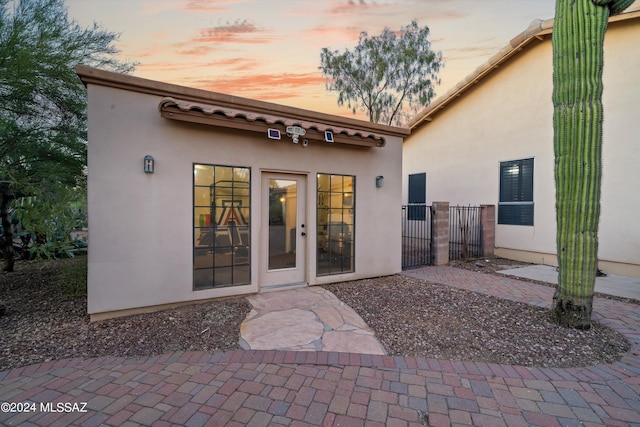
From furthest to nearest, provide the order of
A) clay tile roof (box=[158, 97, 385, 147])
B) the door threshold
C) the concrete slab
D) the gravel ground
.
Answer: the concrete slab
the door threshold
clay tile roof (box=[158, 97, 385, 147])
the gravel ground

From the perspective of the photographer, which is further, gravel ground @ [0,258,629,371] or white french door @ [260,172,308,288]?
white french door @ [260,172,308,288]

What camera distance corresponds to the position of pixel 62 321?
3.76 m

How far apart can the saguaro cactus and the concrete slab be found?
2504 mm

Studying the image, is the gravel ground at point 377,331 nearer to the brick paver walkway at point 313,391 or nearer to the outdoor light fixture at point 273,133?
the brick paver walkway at point 313,391

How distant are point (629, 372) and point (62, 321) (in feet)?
20.9

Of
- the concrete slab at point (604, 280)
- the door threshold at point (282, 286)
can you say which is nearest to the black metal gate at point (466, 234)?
the concrete slab at point (604, 280)

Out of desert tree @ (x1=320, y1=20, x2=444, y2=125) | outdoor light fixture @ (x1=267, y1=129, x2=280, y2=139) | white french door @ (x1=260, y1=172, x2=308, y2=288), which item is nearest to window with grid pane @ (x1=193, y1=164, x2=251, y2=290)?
white french door @ (x1=260, y1=172, x2=308, y2=288)

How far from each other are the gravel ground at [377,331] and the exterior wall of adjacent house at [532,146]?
430 centimetres

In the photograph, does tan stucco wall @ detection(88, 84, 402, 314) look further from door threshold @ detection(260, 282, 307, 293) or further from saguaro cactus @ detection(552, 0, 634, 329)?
saguaro cactus @ detection(552, 0, 634, 329)

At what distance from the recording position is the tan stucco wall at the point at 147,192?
3.69 meters

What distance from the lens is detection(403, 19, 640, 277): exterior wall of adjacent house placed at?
630 centimetres

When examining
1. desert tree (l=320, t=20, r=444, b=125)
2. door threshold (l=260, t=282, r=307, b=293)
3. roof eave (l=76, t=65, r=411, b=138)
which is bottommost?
door threshold (l=260, t=282, r=307, b=293)

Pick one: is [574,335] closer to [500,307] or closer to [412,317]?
[500,307]

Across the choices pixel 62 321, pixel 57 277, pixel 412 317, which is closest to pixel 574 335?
pixel 412 317
